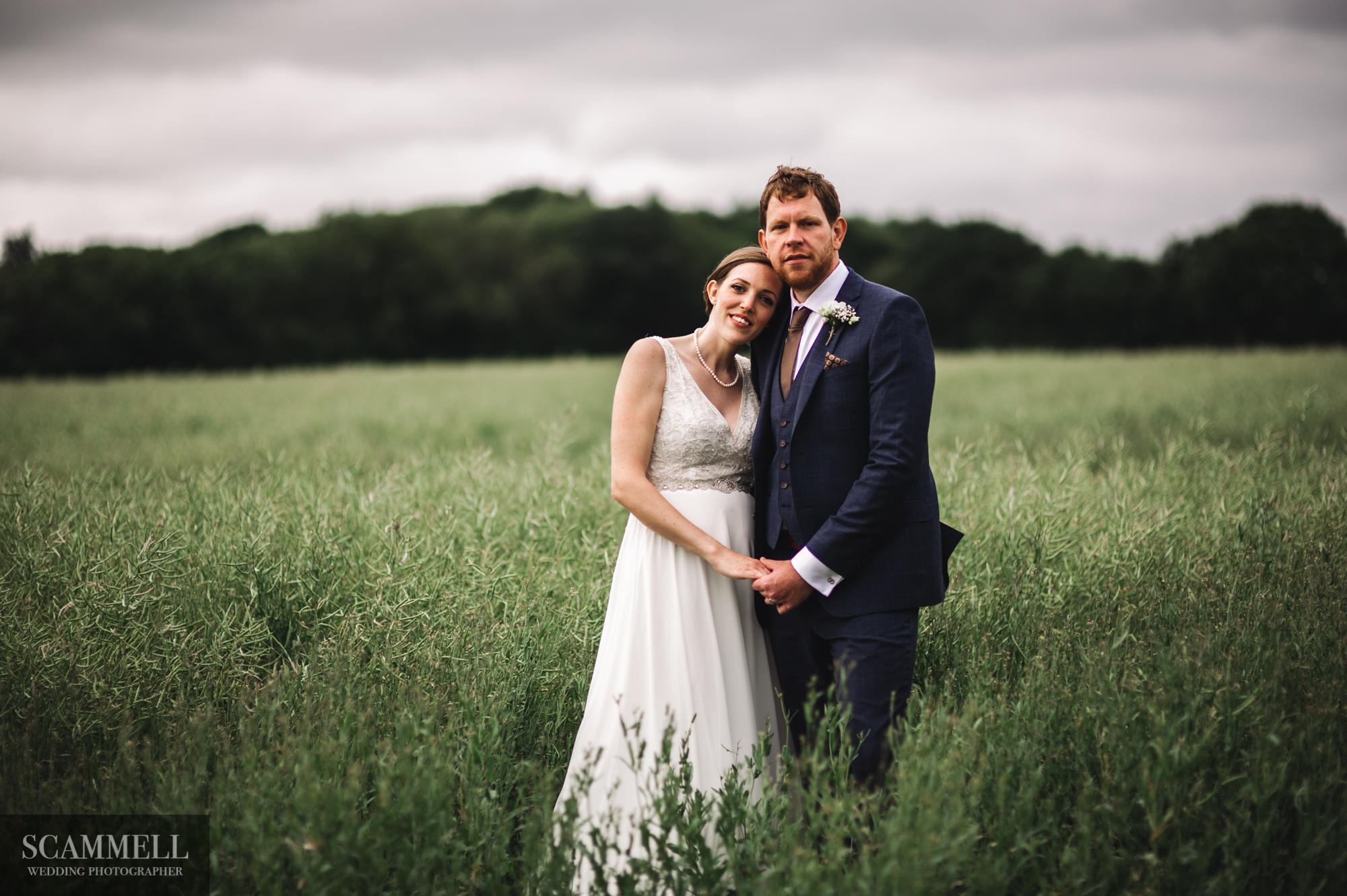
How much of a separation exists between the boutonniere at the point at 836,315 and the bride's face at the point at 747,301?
301 mm

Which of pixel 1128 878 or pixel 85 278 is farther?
pixel 85 278

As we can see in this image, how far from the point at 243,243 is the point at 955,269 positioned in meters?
44.8

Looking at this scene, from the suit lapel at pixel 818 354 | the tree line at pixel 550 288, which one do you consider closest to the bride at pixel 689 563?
the suit lapel at pixel 818 354

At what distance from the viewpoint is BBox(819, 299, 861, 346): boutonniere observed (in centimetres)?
308

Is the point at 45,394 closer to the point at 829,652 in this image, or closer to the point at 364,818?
the point at 364,818

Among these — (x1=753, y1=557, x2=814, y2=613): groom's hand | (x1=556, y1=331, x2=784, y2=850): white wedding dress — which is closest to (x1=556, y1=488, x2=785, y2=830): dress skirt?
(x1=556, y1=331, x2=784, y2=850): white wedding dress

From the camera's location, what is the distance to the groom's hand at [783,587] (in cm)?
307

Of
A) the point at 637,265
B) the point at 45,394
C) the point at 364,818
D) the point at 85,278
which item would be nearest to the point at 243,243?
the point at 85,278

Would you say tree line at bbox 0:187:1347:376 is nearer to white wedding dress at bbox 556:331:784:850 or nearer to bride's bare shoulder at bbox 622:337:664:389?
bride's bare shoulder at bbox 622:337:664:389

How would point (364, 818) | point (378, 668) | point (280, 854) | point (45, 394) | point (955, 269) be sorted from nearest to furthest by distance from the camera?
1. point (280, 854)
2. point (364, 818)
3. point (378, 668)
4. point (45, 394)
5. point (955, 269)

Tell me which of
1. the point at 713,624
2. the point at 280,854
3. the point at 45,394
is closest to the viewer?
the point at 280,854

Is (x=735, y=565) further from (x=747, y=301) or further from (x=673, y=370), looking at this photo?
(x=747, y=301)

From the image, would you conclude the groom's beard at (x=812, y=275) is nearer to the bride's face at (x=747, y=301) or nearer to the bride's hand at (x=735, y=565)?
the bride's face at (x=747, y=301)

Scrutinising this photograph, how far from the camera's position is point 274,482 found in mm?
5387
